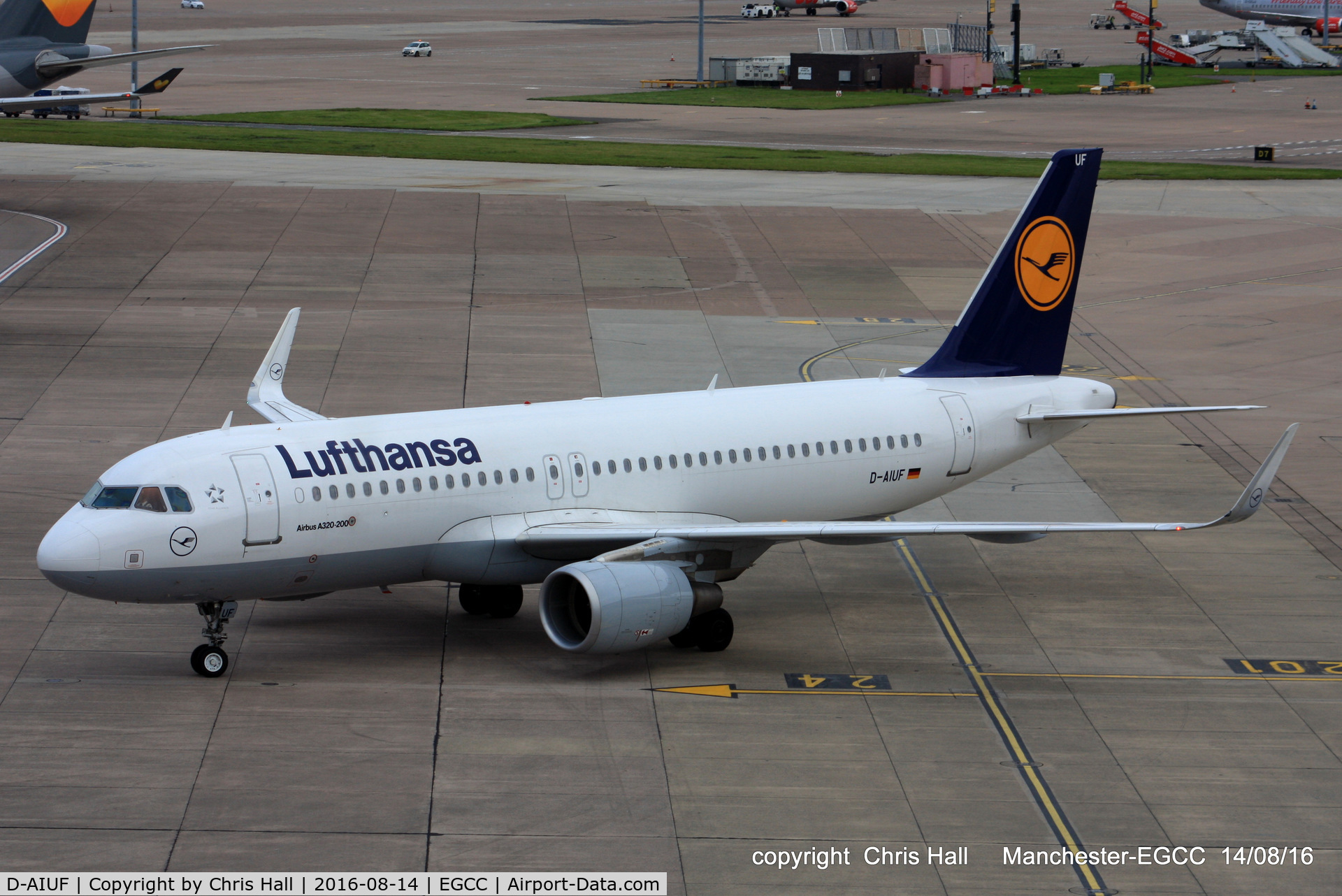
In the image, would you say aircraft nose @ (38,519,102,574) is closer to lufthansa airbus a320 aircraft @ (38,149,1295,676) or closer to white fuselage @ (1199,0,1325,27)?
lufthansa airbus a320 aircraft @ (38,149,1295,676)

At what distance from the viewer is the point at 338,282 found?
180 feet

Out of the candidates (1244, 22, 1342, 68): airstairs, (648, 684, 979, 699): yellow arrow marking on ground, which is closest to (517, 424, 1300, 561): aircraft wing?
(648, 684, 979, 699): yellow arrow marking on ground

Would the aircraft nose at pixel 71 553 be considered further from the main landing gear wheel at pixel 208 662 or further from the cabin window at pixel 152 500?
the main landing gear wheel at pixel 208 662

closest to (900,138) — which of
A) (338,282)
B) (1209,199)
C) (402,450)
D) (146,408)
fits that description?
(1209,199)

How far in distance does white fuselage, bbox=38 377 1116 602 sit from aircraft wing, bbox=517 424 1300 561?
559 mm

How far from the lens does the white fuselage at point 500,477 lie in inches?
929

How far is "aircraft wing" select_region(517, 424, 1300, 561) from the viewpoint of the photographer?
2470 cm

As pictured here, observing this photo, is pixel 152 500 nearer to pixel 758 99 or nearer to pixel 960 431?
pixel 960 431

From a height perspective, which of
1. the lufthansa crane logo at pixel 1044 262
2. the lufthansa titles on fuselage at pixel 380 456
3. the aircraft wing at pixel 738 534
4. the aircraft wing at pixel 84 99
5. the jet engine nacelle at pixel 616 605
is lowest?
the jet engine nacelle at pixel 616 605

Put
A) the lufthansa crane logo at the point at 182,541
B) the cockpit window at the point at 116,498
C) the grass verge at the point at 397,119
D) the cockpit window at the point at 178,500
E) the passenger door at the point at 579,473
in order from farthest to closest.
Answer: the grass verge at the point at 397,119 → the passenger door at the point at 579,473 → the cockpit window at the point at 116,498 → the cockpit window at the point at 178,500 → the lufthansa crane logo at the point at 182,541

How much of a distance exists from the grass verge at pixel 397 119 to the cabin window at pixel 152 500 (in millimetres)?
74821

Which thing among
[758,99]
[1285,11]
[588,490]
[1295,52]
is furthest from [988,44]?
[588,490]
